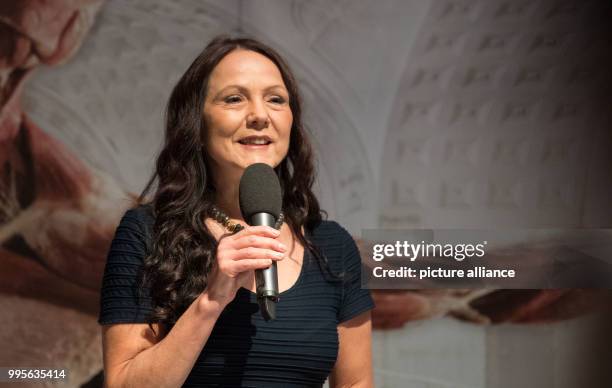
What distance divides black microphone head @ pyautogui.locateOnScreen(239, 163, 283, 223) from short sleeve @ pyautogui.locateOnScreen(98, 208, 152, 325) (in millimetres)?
311

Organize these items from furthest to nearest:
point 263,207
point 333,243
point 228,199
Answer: point 333,243
point 228,199
point 263,207

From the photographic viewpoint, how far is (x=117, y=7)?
9.34ft

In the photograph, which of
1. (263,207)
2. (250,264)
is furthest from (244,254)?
(263,207)

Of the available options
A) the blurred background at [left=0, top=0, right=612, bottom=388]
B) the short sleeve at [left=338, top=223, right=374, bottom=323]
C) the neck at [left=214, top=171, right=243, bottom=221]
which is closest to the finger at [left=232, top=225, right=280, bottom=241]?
the neck at [left=214, top=171, right=243, bottom=221]

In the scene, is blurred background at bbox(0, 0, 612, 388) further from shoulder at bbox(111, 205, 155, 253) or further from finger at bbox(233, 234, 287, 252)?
finger at bbox(233, 234, 287, 252)

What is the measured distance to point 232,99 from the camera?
1720mm

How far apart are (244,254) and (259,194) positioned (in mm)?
163

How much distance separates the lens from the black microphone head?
4.55 ft

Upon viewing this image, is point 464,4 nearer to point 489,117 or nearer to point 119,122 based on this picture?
point 489,117

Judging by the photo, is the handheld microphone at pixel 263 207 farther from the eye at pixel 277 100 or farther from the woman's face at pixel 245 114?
the eye at pixel 277 100

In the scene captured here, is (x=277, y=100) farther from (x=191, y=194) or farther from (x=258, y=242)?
(x=258, y=242)

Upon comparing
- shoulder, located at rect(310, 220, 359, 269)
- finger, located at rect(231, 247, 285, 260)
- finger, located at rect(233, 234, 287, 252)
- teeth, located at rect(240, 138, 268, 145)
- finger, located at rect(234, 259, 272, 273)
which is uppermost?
teeth, located at rect(240, 138, 268, 145)

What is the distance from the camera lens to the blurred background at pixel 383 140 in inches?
109

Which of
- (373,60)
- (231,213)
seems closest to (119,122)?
(373,60)
